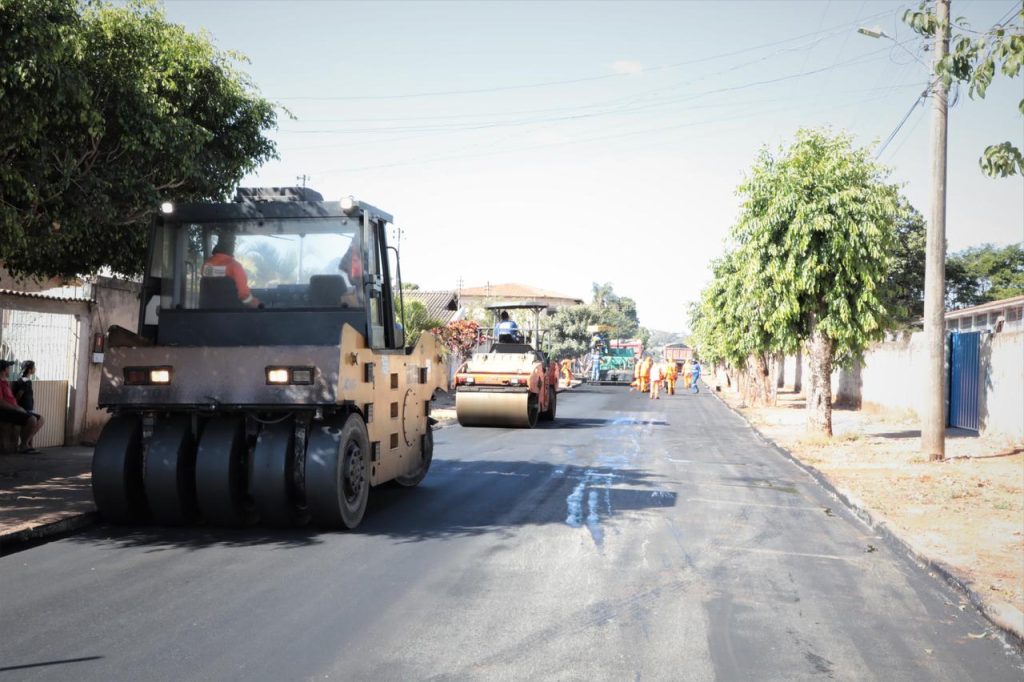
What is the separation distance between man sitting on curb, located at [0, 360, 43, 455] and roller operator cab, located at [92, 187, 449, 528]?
5.14m

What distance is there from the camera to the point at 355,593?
6.51 metres

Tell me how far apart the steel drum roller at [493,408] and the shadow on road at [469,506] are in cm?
647

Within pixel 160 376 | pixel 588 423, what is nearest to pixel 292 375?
pixel 160 376

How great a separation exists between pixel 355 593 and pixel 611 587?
70.7 inches

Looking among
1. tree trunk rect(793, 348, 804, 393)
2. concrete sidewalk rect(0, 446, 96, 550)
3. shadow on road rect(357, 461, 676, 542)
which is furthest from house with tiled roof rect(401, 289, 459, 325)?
concrete sidewalk rect(0, 446, 96, 550)

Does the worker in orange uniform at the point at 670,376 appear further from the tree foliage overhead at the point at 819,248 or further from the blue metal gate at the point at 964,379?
the tree foliage overhead at the point at 819,248

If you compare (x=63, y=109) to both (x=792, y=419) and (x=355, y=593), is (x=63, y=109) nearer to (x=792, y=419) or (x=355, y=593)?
(x=355, y=593)

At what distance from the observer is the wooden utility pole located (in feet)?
49.7

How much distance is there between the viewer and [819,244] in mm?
17797

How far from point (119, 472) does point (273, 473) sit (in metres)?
1.42

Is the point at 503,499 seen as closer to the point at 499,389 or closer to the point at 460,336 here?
the point at 499,389

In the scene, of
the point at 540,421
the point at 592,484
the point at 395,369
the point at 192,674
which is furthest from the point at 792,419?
the point at 192,674

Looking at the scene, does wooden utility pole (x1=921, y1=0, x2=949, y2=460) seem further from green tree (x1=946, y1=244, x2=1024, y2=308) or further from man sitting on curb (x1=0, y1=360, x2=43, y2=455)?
green tree (x1=946, y1=244, x2=1024, y2=308)

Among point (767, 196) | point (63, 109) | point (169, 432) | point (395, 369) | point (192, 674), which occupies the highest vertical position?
→ point (767, 196)
